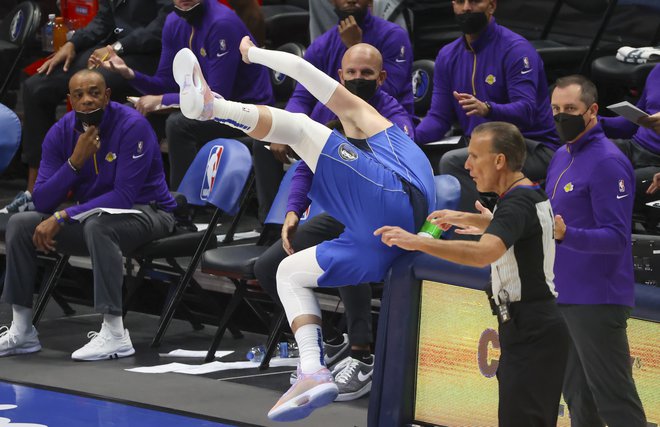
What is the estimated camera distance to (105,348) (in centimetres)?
665

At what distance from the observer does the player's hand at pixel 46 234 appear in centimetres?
682

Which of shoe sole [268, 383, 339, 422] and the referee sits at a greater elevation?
the referee

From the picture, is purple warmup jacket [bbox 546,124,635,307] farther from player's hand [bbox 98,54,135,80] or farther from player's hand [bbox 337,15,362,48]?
player's hand [bbox 98,54,135,80]

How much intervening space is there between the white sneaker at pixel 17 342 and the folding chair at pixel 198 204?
38cm

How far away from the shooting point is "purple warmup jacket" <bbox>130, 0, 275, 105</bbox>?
770 cm

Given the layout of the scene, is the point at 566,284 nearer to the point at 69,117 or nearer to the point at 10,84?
the point at 69,117

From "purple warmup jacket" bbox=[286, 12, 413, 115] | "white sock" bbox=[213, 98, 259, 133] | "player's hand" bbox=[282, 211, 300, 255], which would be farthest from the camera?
"purple warmup jacket" bbox=[286, 12, 413, 115]

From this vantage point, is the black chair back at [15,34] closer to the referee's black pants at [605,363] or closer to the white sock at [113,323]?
the white sock at [113,323]

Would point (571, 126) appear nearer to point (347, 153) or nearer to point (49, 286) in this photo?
point (347, 153)

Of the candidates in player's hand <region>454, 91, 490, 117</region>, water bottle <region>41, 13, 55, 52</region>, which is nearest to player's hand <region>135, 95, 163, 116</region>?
water bottle <region>41, 13, 55, 52</region>

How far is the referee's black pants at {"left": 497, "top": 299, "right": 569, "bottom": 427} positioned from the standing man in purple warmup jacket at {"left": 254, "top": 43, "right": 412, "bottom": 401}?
5.74ft

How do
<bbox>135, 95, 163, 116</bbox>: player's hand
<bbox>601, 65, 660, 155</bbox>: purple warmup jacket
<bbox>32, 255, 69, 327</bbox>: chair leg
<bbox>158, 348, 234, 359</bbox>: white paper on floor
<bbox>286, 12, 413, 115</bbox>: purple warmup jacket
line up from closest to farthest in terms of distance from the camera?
<bbox>601, 65, 660, 155</bbox>: purple warmup jacket, <bbox>158, 348, 234, 359</bbox>: white paper on floor, <bbox>286, 12, 413, 115</bbox>: purple warmup jacket, <bbox>32, 255, 69, 327</bbox>: chair leg, <bbox>135, 95, 163, 116</bbox>: player's hand

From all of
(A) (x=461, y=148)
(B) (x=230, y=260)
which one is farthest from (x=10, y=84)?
(A) (x=461, y=148)

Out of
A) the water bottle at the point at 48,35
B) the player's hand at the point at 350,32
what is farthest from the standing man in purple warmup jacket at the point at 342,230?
the water bottle at the point at 48,35
